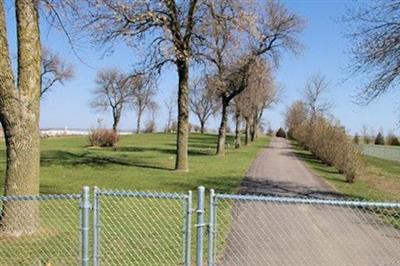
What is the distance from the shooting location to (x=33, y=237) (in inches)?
349

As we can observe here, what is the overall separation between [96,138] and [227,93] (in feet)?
47.1

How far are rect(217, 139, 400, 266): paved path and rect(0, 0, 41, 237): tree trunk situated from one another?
337cm

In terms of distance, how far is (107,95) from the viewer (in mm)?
95562

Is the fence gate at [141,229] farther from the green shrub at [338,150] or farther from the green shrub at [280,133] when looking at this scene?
the green shrub at [280,133]

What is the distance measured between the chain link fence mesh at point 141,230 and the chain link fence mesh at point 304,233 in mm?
760

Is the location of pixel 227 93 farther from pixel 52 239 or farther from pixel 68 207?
pixel 52 239

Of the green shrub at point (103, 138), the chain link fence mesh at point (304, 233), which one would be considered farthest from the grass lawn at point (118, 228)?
the green shrub at point (103, 138)

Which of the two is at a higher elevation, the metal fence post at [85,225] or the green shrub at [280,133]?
the green shrub at [280,133]

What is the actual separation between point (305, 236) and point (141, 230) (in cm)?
297

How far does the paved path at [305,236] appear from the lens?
7980 mm

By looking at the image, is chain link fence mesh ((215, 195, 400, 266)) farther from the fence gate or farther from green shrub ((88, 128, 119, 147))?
green shrub ((88, 128, 119, 147))

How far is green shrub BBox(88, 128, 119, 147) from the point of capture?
47.3 meters

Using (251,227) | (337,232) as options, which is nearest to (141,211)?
(251,227)

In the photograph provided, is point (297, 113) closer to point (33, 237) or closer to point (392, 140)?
point (392, 140)
